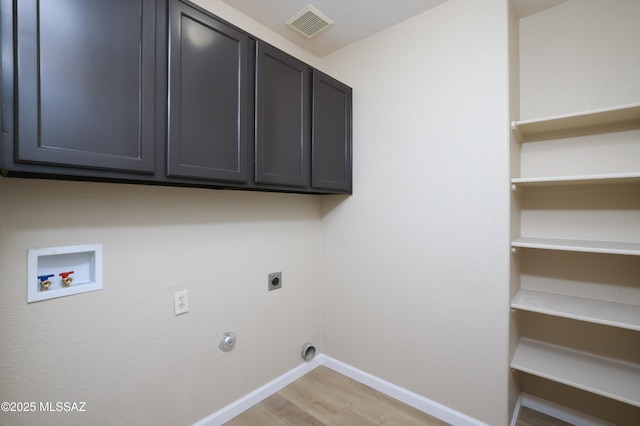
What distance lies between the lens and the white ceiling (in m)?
1.75

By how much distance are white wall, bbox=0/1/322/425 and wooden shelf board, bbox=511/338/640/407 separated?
1.56 metres

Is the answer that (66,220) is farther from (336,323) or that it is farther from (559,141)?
(559,141)

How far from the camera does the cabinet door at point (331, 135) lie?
189cm

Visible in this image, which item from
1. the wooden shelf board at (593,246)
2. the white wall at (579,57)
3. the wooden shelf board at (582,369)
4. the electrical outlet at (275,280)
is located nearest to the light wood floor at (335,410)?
the wooden shelf board at (582,369)

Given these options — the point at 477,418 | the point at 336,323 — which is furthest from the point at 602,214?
the point at 336,323

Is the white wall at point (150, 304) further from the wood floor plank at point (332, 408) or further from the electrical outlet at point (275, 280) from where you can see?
the wood floor plank at point (332, 408)

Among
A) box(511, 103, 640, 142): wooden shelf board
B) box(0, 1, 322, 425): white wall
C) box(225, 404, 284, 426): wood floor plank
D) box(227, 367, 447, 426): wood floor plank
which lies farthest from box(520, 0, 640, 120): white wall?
box(225, 404, 284, 426): wood floor plank

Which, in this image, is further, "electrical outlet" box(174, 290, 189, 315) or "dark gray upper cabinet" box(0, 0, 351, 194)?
"electrical outlet" box(174, 290, 189, 315)

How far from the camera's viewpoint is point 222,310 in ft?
5.78

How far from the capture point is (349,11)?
1.82 m

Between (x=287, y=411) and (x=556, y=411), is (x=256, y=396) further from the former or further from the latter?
(x=556, y=411)

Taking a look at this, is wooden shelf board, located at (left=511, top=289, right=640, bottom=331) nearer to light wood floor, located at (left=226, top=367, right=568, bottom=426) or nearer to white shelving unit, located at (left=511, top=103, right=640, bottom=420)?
white shelving unit, located at (left=511, top=103, right=640, bottom=420)

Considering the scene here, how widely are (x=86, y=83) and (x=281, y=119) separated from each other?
2.99 ft

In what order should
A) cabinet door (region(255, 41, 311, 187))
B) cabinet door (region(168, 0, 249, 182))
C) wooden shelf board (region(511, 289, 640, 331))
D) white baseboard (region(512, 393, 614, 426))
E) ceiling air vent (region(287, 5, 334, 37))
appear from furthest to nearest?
ceiling air vent (region(287, 5, 334, 37)), white baseboard (region(512, 393, 614, 426)), cabinet door (region(255, 41, 311, 187)), wooden shelf board (region(511, 289, 640, 331)), cabinet door (region(168, 0, 249, 182))
